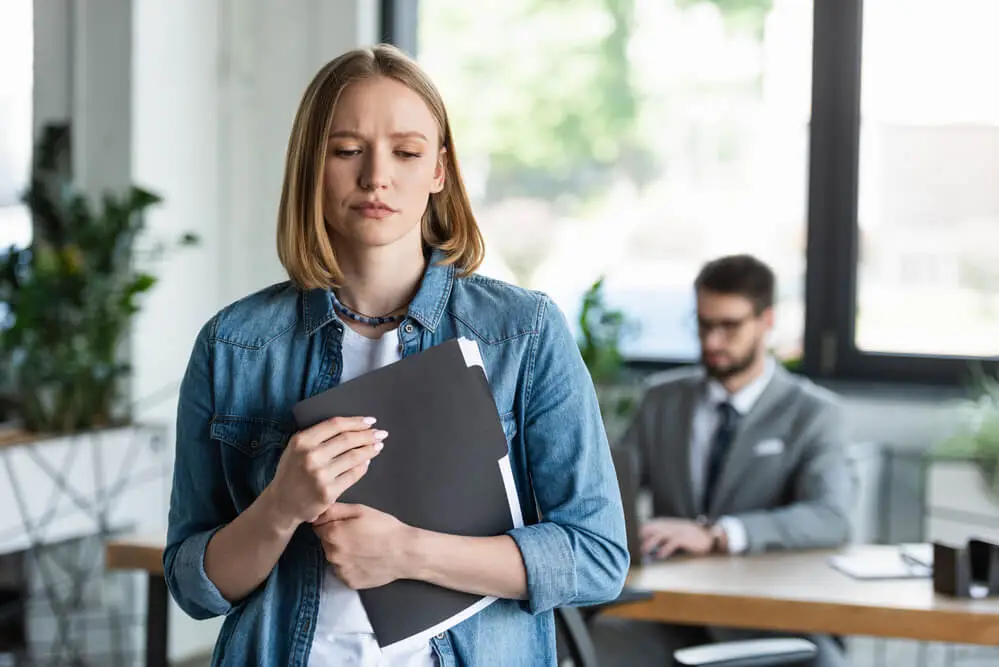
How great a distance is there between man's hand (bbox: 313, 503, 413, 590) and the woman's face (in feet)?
0.86

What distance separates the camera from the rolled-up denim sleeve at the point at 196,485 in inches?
46.9

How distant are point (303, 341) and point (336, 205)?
144 millimetres

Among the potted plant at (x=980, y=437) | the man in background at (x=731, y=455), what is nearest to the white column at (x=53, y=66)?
the man in background at (x=731, y=455)

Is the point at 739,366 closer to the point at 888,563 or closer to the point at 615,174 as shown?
the point at 888,563

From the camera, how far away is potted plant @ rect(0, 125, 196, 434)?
358 cm

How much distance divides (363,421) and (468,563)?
0.53 feet

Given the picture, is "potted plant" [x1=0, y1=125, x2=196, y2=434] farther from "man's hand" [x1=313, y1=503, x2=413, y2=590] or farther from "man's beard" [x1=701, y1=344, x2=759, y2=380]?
"man's hand" [x1=313, y1=503, x2=413, y2=590]

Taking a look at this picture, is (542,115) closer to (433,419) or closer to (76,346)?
(76,346)

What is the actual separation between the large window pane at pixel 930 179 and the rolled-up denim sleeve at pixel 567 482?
3353mm

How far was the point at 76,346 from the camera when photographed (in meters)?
3.70

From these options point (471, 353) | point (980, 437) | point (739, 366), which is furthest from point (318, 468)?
point (980, 437)

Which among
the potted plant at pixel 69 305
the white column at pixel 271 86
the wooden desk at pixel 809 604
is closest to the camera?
the wooden desk at pixel 809 604

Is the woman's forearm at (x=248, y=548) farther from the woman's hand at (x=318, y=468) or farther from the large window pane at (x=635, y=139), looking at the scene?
the large window pane at (x=635, y=139)

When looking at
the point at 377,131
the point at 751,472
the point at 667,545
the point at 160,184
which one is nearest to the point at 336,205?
the point at 377,131
